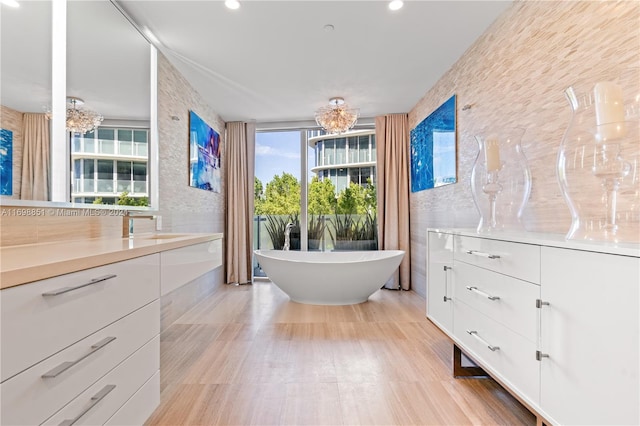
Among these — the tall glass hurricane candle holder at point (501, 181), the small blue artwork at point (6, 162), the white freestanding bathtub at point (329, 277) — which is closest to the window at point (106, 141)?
the small blue artwork at point (6, 162)

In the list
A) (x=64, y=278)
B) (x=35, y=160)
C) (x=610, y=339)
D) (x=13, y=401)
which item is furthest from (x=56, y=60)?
(x=610, y=339)

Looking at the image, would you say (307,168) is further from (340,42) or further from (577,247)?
(577,247)

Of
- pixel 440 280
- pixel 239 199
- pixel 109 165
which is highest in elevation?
pixel 109 165

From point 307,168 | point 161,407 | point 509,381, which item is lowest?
point 161,407

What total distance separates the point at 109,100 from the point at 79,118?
1.09ft

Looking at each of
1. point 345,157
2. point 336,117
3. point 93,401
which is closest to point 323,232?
point 345,157

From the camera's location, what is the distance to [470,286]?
1577mm

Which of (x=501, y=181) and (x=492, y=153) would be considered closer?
(x=492, y=153)

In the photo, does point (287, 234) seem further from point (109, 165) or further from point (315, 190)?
point (109, 165)

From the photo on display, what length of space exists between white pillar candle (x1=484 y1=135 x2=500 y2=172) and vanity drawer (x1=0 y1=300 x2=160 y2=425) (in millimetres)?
2033

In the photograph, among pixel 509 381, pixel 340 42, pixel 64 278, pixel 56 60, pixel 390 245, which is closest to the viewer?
pixel 64 278

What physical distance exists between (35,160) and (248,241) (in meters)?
3.10

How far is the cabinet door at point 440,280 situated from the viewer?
181cm

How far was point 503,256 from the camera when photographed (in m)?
1.32
